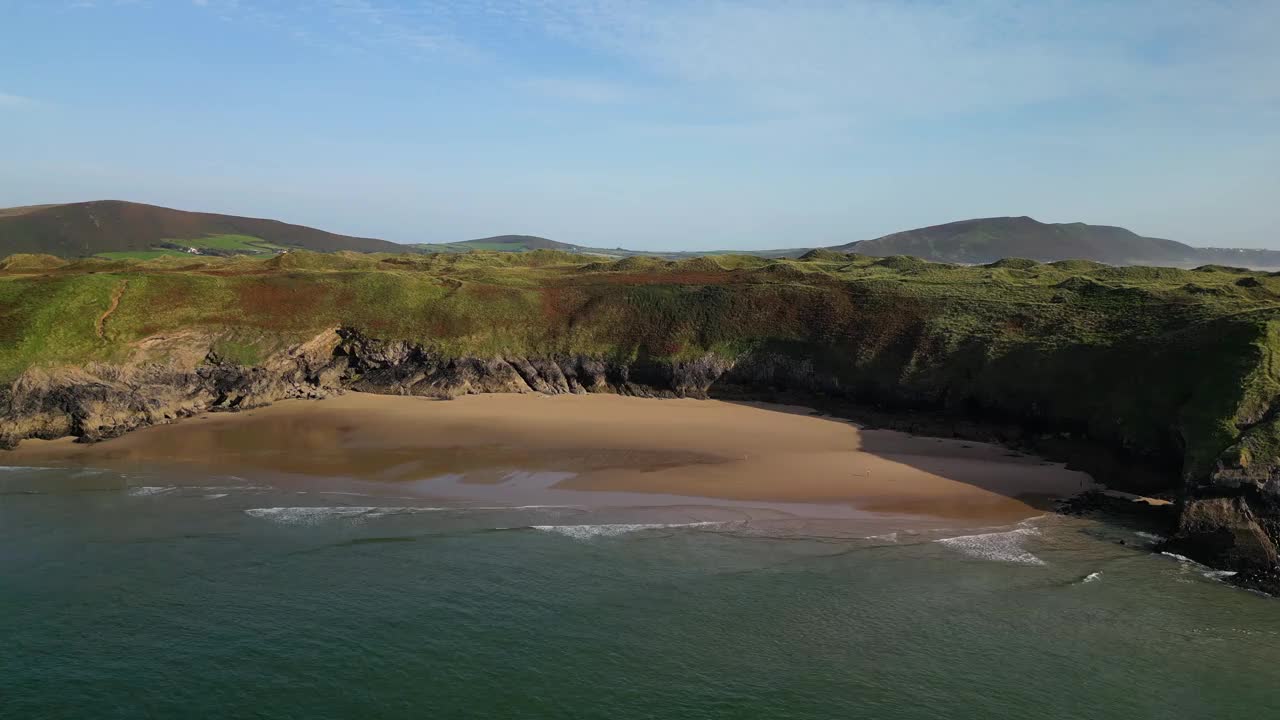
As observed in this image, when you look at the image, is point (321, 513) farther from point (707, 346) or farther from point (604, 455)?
point (707, 346)

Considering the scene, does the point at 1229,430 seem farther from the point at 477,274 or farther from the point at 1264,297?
the point at 477,274

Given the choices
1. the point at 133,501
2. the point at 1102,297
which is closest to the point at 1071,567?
the point at 1102,297

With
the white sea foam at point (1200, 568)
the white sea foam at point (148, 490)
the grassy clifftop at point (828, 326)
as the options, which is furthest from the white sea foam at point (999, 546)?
the white sea foam at point (148, 490)

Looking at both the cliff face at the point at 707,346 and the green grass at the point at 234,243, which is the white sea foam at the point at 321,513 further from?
the green grass at the point at 234,243

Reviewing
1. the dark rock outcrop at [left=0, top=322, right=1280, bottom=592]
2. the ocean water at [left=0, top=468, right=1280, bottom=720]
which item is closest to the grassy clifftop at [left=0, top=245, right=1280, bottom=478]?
the dark rock outcrop at [left=0, top=322, right=1280, bottom=592]

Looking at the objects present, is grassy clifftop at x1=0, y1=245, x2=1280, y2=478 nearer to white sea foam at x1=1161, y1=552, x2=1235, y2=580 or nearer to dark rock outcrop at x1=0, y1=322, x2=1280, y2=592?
dark rock outcrop at x1=0, y1=322, x2=1280, y2=592
